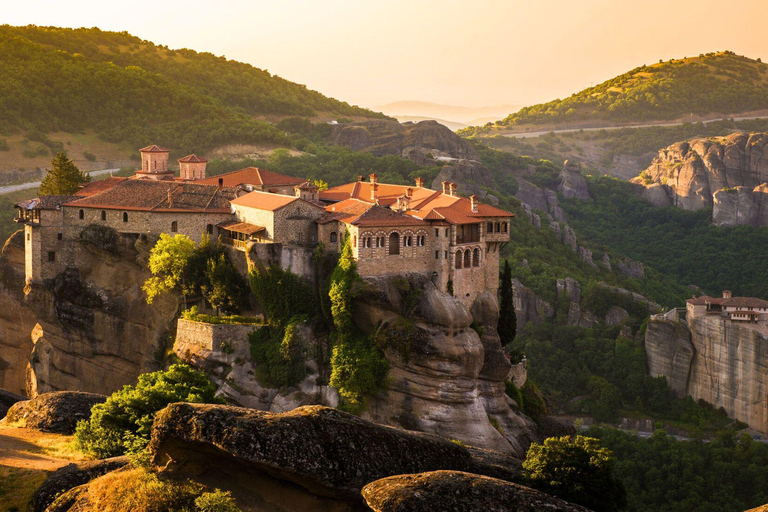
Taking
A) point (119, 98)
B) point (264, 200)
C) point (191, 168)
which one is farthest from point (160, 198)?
point (119, 98)

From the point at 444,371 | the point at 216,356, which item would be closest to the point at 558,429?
the point at 444,371

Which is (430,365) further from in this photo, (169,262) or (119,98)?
(119,98)

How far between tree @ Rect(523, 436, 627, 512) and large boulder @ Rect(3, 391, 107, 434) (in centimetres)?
1724

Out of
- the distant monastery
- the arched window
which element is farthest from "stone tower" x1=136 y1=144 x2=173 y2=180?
the arched window

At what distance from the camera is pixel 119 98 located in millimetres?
127625

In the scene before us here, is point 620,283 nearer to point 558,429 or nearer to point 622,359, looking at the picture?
point 622,359

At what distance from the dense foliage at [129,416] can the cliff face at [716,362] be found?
61464 millimetres

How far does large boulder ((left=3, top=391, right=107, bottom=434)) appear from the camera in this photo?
36.9 meters

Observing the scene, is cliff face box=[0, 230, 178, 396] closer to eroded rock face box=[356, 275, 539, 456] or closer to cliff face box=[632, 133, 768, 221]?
eroded rock face box=[356, 275, 539, 456]

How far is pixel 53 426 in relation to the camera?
3675cm

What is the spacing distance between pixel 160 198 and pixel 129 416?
25.6 metres

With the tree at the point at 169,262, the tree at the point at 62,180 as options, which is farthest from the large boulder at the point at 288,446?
the tree at the point at 62,180

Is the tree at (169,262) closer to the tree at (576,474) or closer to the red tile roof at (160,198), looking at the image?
the red tile roof at (160,198)

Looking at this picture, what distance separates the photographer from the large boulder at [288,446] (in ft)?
81.9
